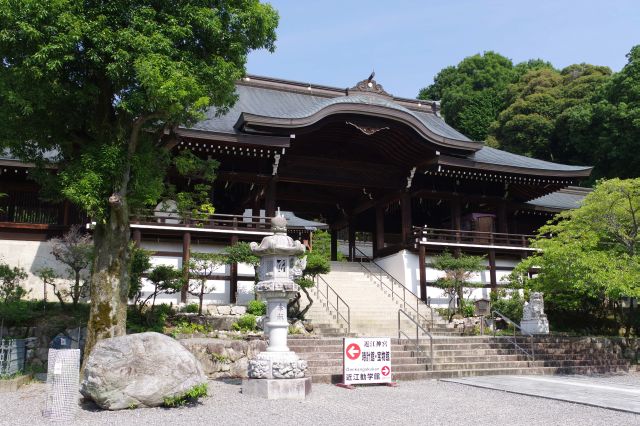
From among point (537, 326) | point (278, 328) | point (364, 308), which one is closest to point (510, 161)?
point (537, 326)

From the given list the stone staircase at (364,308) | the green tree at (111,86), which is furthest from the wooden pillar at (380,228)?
the green tree at (111,86)

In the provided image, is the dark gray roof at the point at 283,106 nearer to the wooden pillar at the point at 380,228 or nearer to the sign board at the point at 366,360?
the wooden pillar at the point at 380,228

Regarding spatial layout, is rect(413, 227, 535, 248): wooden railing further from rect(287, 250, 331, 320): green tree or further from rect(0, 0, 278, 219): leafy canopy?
rect(0, 0, 278, 219): leafy canopy

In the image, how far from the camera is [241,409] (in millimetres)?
7277

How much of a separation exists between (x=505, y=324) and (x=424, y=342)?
6.35m

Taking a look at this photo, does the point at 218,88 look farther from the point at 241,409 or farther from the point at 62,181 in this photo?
the point at 241,409

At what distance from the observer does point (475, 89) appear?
5422cm

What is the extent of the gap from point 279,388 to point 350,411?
142 centimetres

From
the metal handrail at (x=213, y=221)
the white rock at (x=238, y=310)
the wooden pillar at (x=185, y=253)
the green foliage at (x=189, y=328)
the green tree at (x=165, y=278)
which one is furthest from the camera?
the metal handrail at (x=213, y=221)

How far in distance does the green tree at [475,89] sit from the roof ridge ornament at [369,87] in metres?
27.5

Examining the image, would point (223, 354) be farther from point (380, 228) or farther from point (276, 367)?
point (380, 228)

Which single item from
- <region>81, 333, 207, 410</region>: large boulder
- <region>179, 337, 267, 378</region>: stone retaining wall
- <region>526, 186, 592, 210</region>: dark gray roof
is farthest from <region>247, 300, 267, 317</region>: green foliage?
<region>526, 186, 592, 210</region>: dark gray roof

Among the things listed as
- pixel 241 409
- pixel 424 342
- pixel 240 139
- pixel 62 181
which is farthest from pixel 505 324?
pixel 62 181

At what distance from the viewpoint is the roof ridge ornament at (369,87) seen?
21.9 meters
